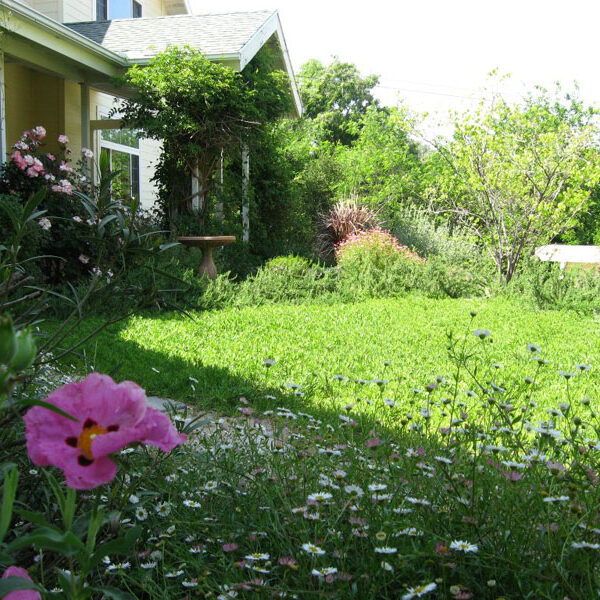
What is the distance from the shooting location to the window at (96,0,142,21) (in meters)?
→ 14.5

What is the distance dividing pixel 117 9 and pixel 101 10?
2.34 ft

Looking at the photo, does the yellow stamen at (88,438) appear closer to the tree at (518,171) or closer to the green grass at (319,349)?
the green grass at (319,349)

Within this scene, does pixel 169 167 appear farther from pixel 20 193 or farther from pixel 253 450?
pixel 253 450

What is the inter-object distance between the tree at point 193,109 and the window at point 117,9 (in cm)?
468

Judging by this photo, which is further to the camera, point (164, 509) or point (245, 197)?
point (245, 197)

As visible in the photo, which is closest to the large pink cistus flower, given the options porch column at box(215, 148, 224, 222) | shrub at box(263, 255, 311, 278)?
shrub at box(263, 255, 311, 278)

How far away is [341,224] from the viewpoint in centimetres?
1532

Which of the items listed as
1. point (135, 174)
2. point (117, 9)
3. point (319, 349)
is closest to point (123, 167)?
point (135, 174)

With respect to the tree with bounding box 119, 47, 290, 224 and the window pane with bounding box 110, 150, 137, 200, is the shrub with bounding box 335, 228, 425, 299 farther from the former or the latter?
the window pane with bounding box 110, 150, 137, 200

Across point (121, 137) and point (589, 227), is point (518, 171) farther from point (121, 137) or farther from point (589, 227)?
point (589, 227)

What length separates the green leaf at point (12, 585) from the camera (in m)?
0.74

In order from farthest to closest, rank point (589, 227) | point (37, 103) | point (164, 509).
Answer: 1. point (589, 227)
2. point (37, 103)
3. point (164, 509)

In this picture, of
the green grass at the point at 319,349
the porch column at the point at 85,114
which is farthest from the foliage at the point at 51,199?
the porch column at the point at 85,114

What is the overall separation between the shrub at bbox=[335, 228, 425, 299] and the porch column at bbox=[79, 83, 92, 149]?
199 inches
